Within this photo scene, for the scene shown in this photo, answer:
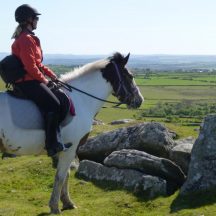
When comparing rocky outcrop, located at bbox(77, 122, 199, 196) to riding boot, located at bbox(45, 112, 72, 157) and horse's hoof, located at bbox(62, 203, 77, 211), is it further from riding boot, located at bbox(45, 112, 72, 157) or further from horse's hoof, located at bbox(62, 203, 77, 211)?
riding boot, located at bbox(45, 112, 72, 157)

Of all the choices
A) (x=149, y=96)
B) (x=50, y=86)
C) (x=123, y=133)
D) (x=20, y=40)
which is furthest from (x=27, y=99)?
(x=149, y=96)

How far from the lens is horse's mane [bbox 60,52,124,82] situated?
1180cm

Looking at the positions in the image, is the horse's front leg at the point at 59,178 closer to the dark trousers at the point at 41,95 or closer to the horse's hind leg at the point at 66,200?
the horse's hind leg at the point at 66,200

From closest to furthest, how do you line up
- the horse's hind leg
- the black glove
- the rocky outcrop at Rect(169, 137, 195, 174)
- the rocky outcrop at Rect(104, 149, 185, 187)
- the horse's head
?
the black glove
the horse's head
the horse's hind leg
the rocky outcrop at Rect(104, 149, 185, 187)
the rocky outcrop at Rect(169, 137, 195, 174)

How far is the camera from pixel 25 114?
10.4m

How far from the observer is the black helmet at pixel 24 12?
Result: 10.5 metres

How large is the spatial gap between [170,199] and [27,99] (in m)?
5.20

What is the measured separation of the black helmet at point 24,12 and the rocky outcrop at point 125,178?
6.15 metres

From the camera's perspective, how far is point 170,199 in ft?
40.7

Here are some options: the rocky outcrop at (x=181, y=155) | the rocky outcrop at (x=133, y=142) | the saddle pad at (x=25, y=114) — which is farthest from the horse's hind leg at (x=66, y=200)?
the rocky outcrop at (x=133, y=142)

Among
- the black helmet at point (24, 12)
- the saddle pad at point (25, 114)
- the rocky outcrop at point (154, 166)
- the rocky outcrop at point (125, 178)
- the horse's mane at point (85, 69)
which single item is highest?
the black helmet at point (24, 12)

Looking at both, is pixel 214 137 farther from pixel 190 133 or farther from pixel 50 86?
pixel 190 133

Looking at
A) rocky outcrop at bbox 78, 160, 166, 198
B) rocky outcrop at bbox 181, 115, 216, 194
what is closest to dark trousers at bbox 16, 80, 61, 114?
rocky outcrop at bbox 78, 160, 166, 198

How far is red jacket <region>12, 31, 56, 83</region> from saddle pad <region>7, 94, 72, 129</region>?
61 cm
